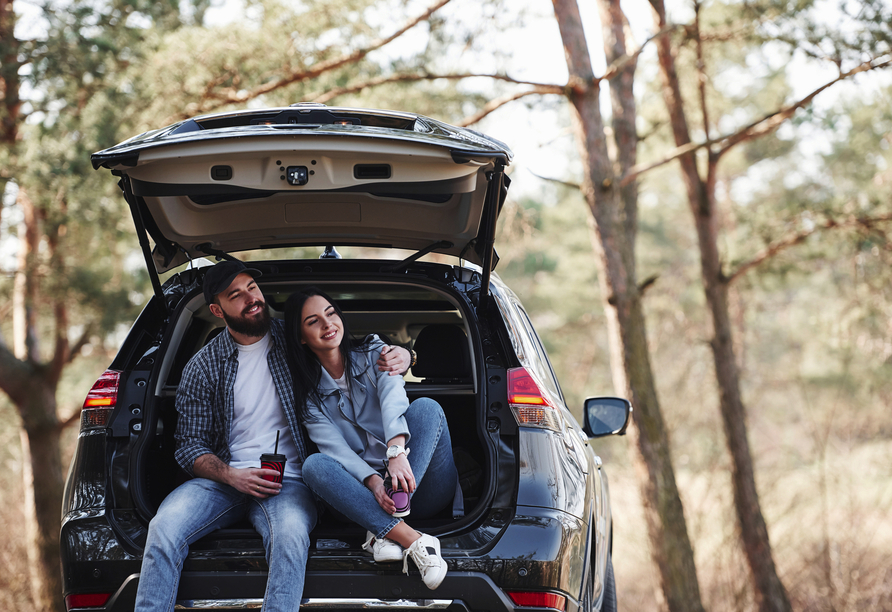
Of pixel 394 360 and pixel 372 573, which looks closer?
pixel 372 573

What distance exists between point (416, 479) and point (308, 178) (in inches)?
43.1

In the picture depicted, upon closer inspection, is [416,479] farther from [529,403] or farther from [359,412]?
[529,403]

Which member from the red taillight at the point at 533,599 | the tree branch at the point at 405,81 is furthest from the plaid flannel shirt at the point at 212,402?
the tree branch at the point at 405,81

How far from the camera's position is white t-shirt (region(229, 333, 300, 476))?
3.00 meters

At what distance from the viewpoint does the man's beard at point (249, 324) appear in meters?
3.09

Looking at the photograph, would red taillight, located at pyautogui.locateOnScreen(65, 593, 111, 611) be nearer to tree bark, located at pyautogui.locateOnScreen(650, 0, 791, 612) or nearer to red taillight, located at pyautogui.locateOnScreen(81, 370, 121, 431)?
red taillight, located at pyautogui.locateOnScreen(81, 370, 121, 431)

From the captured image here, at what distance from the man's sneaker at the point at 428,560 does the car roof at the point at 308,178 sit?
45.9 inches

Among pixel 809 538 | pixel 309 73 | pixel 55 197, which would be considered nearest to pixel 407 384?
pixel 309 73

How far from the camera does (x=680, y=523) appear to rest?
27.0 ft

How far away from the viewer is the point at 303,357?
309 cm

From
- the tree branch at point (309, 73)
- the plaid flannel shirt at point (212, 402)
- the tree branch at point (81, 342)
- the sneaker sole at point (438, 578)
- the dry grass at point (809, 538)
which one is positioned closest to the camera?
the sneaker sole at point (438, 578)

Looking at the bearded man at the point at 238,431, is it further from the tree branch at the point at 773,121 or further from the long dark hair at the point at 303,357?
the tree branch at the point at 773,121

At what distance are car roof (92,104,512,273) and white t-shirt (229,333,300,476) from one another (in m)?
0.65

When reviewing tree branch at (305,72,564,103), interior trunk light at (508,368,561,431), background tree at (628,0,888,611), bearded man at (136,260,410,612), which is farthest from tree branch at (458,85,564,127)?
interior trunk light at (508,368,561,431)
